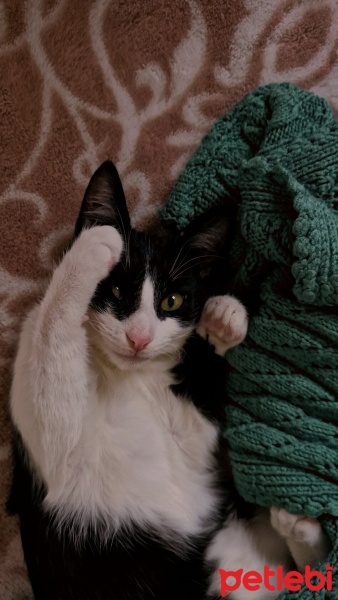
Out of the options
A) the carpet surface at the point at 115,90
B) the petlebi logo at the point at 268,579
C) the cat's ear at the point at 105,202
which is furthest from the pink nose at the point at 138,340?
the petlebi logo at the point at 268,579

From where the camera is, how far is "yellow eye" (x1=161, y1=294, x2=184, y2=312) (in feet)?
3.38

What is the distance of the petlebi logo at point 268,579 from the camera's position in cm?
97

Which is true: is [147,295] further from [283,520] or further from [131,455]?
[283,520]

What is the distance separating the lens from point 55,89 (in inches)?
45.9

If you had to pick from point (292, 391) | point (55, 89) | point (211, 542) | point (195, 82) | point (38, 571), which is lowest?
point (38, 571)

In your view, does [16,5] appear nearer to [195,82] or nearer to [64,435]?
[195,82]

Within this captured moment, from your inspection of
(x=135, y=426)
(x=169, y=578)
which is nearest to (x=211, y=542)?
(x=169, y=578)

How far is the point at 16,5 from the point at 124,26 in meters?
0.23

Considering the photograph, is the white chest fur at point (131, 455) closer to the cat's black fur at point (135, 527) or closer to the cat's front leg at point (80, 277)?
the cat's black fur at point (135, 527)

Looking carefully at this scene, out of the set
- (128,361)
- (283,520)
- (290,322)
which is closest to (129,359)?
(128,361)

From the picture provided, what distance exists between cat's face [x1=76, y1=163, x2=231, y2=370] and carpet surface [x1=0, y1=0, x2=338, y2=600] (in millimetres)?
151

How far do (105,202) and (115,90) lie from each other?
30cm

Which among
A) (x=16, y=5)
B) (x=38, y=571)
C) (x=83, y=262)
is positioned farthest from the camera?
(x=16, y=5)

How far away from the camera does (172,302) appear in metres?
1.04
